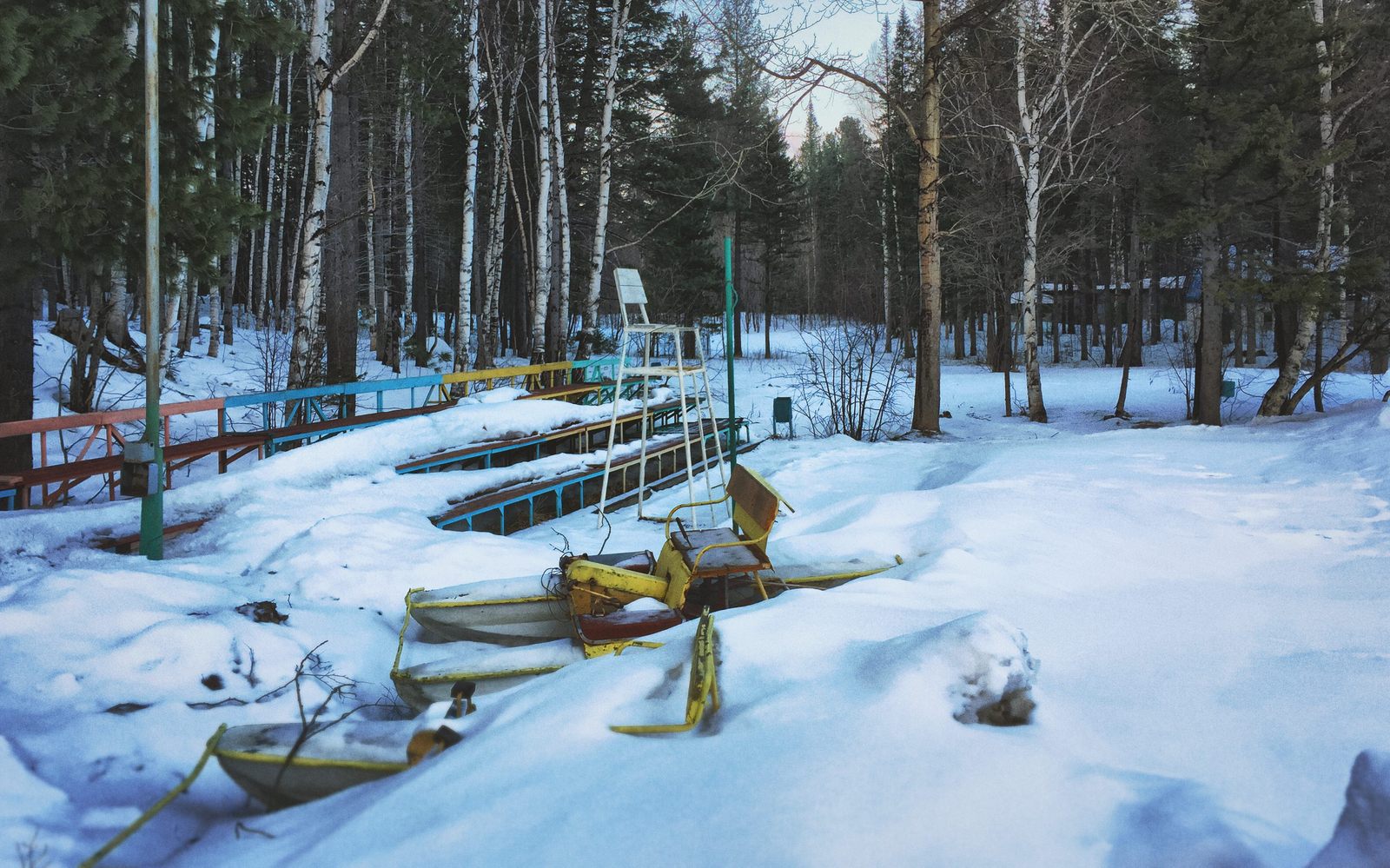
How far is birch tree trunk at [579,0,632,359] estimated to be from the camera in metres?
14.5

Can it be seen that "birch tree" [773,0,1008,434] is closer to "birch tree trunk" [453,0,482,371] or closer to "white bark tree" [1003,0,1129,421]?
"white bark tree" [1003,0,1129,421]

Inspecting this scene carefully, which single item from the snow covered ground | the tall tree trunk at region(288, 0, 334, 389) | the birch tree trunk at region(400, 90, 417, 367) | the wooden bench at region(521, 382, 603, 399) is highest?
the birch tree trunk at region(400, 90, 417, 367)

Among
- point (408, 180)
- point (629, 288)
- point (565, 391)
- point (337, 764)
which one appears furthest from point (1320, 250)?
point (408, 180)

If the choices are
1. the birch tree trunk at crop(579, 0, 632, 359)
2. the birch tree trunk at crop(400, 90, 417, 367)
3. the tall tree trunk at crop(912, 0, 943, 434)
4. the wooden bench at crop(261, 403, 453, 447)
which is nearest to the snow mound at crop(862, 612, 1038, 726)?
the wooden bench at crop(261, 403, 453, 447)

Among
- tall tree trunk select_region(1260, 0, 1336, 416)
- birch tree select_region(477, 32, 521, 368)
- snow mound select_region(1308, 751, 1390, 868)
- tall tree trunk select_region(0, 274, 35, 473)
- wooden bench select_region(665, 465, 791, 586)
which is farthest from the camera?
birch tree select_region(477, 32, 521, 368)

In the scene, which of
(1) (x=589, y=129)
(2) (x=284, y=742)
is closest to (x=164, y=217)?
(2) (x=284, y=742)

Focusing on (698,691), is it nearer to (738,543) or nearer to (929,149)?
(738,543)

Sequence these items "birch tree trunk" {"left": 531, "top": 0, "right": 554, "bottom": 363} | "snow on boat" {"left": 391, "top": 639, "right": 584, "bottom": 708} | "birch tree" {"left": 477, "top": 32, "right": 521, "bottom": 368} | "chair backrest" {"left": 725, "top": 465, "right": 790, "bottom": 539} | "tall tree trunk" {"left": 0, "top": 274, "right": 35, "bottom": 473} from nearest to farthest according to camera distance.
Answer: "snow on boat" {"left": 391, "top": 639, "right": 584, "bottom": 708}, "chair backrest" {"left": 725, "top": 465, "right": 790, "bottom": 539}, "tall tree trunk" {"left": 0, "top": 274, "right": 35, "bottom": 473}, "birch tree trunk" {"left": 531, "top": 0, "right": 554, "bottom": 363}, "birch tree" {"left": 477, "top": 32, "right": 521, "bottom": 368}

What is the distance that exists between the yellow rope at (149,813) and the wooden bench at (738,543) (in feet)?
7.31

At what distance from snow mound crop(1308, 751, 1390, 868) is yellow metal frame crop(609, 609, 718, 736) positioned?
4.94 ft

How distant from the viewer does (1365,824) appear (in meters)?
1.57

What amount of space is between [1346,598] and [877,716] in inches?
117

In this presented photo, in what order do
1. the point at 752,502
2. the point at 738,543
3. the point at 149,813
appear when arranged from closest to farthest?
the point at 149,813 < the point at 738,543 < the point at 752,502

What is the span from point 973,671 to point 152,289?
4.80 metres
